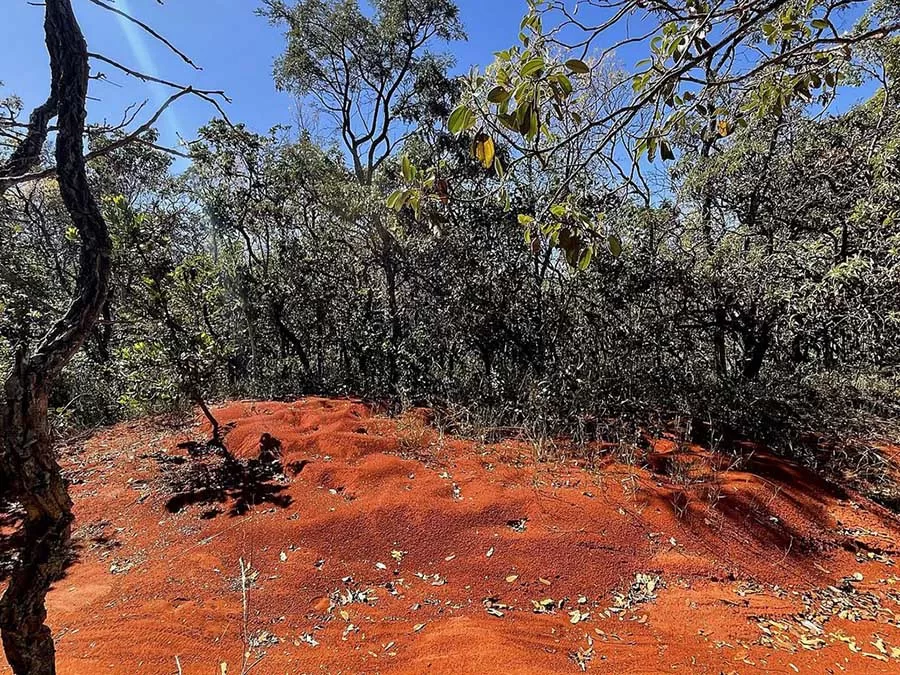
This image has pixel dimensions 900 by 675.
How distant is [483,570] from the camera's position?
2533mm

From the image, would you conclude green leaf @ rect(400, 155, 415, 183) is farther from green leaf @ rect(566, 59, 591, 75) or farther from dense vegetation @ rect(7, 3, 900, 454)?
dense vegetation @ rect(7, 3, 900, 454)

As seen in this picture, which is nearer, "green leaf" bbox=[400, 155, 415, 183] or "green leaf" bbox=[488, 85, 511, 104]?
"green leaf" bbox=[488, 85, 511, 104]

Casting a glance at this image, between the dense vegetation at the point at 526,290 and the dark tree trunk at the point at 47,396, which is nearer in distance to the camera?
the dark tree trunk at the point at 47,396

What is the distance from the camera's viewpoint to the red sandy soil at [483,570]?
1927 millimetres

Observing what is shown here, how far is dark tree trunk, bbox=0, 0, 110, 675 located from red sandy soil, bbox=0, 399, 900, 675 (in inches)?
35.8

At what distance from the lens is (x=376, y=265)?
634 centimetres

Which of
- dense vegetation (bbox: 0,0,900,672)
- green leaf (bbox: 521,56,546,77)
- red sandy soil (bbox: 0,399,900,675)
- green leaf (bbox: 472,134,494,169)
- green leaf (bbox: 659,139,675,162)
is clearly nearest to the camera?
green leaf (bbox: 521,56,546,77)

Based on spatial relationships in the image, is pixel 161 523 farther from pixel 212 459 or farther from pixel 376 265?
pixel 376 265

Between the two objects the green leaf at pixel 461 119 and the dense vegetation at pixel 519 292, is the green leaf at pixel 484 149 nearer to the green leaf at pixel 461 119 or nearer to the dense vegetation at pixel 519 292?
the green leaf at pixel 461 119

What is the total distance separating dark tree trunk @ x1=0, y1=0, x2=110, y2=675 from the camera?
0.98 meters

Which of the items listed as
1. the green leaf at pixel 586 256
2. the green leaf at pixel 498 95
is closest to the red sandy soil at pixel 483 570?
the green leaf at pixel 586 256

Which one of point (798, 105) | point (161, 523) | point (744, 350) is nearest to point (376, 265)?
point (161, 523)

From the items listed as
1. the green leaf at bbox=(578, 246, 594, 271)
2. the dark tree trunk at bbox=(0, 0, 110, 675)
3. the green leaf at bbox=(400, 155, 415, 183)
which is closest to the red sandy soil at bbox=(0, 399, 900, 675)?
the dark tree trunk at bbox=(0, 0, 110, 675)

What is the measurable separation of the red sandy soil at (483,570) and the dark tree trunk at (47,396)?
91 centimetres
